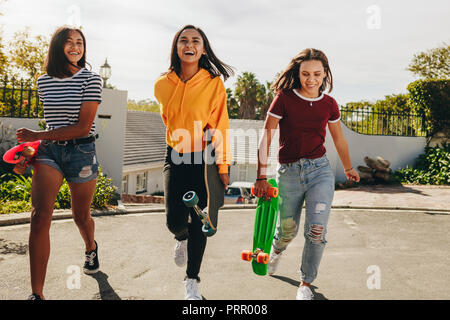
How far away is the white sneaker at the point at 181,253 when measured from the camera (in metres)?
3.48

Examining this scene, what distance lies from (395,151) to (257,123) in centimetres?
1095

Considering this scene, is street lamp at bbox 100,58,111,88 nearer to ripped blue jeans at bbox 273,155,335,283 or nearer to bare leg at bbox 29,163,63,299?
bare leg at bbox 29,163,63,299

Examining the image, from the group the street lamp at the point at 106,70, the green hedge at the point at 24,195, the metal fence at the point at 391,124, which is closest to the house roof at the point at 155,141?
the metal fence at the point at 391,124

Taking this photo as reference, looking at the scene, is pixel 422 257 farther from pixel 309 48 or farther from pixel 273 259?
pixel 309 48

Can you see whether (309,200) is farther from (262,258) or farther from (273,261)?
(273,261)

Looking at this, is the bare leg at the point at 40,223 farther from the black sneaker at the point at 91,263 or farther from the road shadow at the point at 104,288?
the black sneaker at the point at 91,263

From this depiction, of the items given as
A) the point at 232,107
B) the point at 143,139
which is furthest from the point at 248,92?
the point at 143,139

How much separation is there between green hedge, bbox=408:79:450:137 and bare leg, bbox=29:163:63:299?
14.5 meters

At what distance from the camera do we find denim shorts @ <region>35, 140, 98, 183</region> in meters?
3.08

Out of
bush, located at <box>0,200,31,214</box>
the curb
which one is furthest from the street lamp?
the curb

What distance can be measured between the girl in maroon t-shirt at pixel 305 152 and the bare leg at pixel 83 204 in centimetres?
139

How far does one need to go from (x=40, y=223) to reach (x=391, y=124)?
14.5m

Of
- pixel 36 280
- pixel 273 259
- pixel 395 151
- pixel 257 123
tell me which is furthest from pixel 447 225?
pixel 257 123

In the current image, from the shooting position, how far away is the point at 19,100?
33.8 ft
